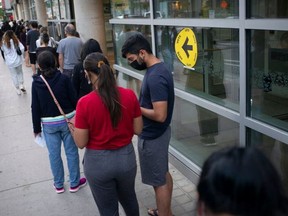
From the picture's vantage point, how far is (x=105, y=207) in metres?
2.89

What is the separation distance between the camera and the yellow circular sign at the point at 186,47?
3.94 m

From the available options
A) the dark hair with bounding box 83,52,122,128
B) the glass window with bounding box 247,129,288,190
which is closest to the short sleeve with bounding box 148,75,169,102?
the dark hair with bounding box 83,52,122,128

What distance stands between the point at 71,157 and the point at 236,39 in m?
2.26

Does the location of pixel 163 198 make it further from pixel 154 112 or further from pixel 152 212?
pixel 154 112

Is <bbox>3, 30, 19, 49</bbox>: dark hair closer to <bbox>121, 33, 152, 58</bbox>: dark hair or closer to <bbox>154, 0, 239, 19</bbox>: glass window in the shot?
<bbox>154, 0, 239, 19</bbox>: glass window

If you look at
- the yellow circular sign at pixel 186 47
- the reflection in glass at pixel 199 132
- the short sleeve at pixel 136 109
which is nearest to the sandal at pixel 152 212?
the reflection in glass at pixel 199 132

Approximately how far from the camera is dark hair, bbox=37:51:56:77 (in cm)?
A: 387

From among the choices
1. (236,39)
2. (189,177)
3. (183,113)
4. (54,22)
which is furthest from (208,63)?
(54,22)

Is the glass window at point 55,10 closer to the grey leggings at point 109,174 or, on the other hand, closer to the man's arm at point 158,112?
the man's arm at point 158,112

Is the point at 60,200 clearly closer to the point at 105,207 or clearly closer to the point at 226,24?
the point at 105,207

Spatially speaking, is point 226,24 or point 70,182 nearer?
point 226,24

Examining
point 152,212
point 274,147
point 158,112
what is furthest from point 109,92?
point 152,212

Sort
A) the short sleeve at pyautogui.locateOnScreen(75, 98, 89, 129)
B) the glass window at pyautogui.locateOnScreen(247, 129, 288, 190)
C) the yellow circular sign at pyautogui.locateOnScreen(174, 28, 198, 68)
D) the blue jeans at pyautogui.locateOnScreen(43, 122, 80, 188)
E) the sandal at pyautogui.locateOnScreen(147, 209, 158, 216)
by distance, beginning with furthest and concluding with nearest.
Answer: the blue jeans at pyautogui.locateOnScreen(43, 122, 80, 188)
the yellow circular sign at pyautogui.locateOnScreen(174, 28, 198, 68)
the sandal at pyautogui.locateOnScreen(147, 209, 158, 216)
the glass window at pyautogui.locateOnScreen(247, 129, 288, 190)
the short sleeve at pyautogui.locateOnScreen(75, 98, 89, 129)

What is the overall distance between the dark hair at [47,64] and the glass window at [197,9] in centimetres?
150
